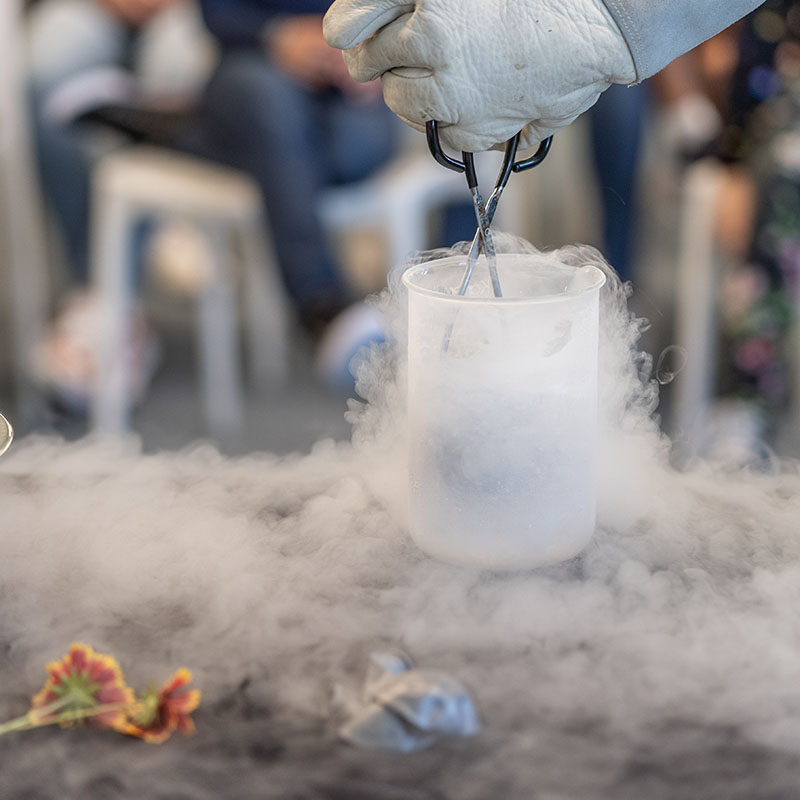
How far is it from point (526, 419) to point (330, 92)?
69.3 inches

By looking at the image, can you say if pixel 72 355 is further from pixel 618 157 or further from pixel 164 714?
pixel 164 714

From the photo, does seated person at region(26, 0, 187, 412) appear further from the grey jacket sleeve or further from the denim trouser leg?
the grey jacket sleeve

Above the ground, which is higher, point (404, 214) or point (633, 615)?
point (404, 214)

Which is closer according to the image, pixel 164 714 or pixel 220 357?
pixel 164 714

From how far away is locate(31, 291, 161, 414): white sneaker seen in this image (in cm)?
256

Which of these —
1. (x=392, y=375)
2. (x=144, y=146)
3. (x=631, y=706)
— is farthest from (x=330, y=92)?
(x=631, y=706)

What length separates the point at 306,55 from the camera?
2.28 metres

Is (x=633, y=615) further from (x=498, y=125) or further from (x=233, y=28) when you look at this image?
(x=233, y=28)

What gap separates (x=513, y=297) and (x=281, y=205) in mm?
1584

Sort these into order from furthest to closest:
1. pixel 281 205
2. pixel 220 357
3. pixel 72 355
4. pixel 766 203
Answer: pixel 220 357, pixel 72 355, pixel 281 205, pixel 766 203

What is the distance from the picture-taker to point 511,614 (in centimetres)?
70

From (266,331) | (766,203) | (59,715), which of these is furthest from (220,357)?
(59,715)

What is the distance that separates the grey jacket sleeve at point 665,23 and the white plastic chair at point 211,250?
1592 millimetres

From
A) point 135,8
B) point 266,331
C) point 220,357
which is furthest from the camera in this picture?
point 266,331
